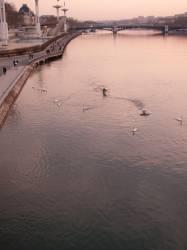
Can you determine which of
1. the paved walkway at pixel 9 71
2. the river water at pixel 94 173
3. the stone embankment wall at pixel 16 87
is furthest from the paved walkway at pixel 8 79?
the river water at pixel 94 173

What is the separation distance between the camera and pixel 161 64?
1831 inches

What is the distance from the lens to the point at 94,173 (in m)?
15.0

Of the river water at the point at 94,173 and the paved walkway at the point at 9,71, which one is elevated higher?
the paved walkway at the point at 9,71

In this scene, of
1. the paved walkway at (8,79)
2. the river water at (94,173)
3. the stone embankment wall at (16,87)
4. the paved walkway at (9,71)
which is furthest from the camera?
the paved walkway at (9,71)

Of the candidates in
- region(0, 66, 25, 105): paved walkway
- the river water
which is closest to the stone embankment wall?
region(0, 66, 25, 105): paved walkway

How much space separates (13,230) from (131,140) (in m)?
8.54

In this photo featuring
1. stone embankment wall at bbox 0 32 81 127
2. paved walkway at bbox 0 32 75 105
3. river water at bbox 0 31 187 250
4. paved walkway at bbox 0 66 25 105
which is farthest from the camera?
paved walkway at bbox 0 32 75 105

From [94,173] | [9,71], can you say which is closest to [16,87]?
[9,71]

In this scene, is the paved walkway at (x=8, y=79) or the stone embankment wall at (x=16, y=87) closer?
the stone embankment wall at (x=16, y=87)

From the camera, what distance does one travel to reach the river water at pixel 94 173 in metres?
11.2

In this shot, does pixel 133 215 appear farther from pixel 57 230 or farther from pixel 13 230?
pixel 13 230

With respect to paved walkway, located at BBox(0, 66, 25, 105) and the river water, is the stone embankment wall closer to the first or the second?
paved walkway, located at BBox(0, 66, 25, 105)

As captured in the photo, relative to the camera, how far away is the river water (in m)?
11.2

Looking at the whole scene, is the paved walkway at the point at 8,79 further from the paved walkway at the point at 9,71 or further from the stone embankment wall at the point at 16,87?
the stone embankment wall at the point at 16,87
